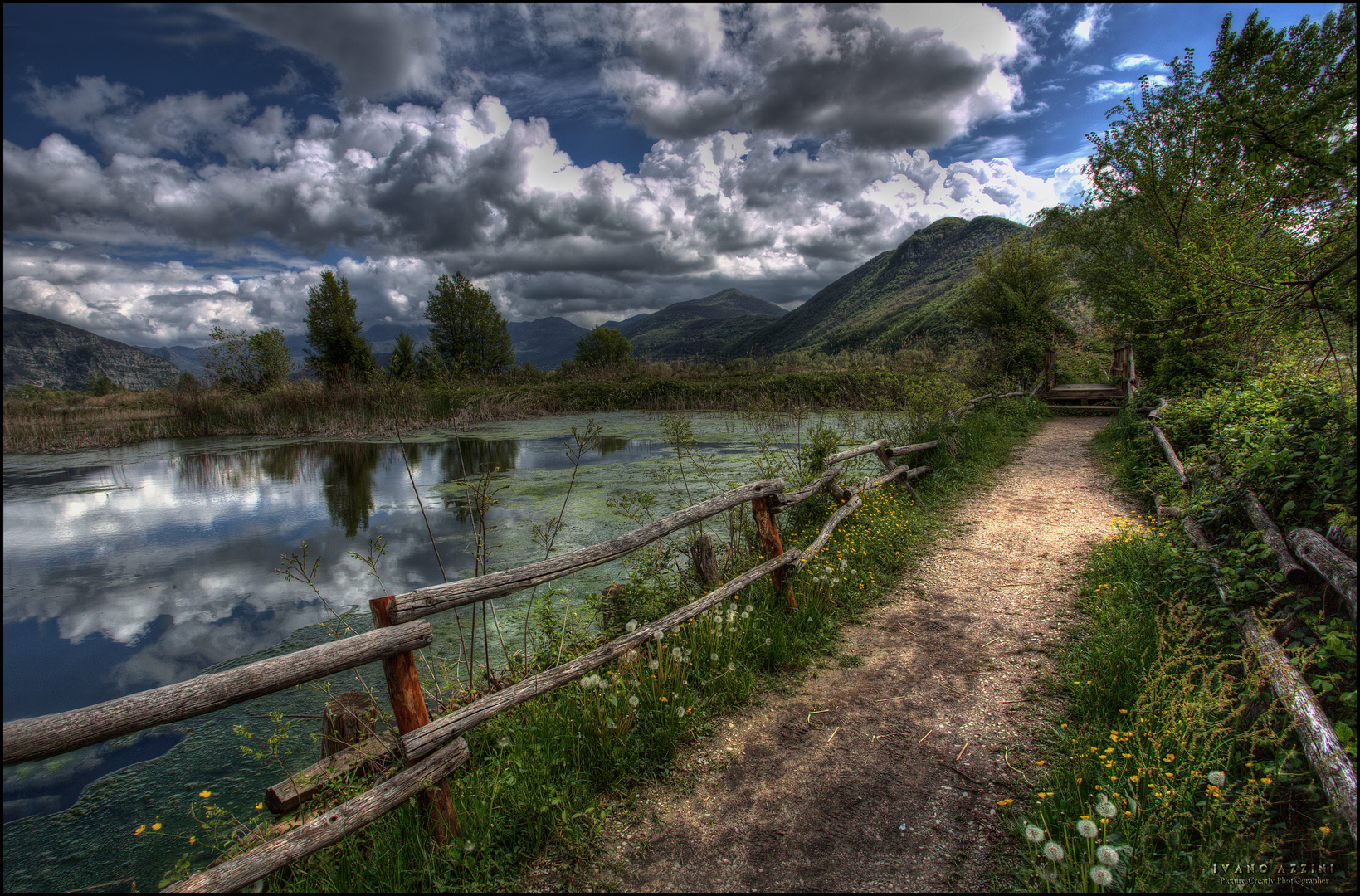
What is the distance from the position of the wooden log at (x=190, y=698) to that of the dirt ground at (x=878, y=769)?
55.4 inches

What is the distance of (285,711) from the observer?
4.30 m

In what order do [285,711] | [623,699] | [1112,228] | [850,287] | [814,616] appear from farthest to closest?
1. [850,287]
2. [1112,228]
3. [814,616]
4. [285,711]
5. [623,699]

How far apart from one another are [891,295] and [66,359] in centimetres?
13784

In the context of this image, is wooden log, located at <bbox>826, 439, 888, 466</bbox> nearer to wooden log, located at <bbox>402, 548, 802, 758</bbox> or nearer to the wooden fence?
wooden log, located at <bbox>402, 548, 802, 758</bbox>

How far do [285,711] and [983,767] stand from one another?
4716mm

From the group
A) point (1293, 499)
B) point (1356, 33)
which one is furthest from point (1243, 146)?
point (1293, 499)

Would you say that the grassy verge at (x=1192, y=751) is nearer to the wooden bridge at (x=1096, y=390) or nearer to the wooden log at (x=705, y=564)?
the wooden log at (x=705, y=564)

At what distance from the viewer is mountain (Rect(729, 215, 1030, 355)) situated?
90312 millimetres

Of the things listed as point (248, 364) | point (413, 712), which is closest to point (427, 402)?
point (248, 364)

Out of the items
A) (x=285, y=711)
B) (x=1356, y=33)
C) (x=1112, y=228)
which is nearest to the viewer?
(x=1356, y=33)

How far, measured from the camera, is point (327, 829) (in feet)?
7.68

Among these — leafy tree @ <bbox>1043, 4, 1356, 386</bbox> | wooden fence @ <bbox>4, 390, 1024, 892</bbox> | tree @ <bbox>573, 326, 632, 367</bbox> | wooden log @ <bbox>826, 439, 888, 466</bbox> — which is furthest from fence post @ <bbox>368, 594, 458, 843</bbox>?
tree @ <bbox>573, 326, 632, 367</bbox>

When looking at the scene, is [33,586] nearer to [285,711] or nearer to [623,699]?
[285,711]

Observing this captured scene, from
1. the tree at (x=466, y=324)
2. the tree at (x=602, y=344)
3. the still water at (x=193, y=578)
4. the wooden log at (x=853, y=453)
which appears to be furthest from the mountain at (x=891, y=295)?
the still water at (x=193, y=578)
